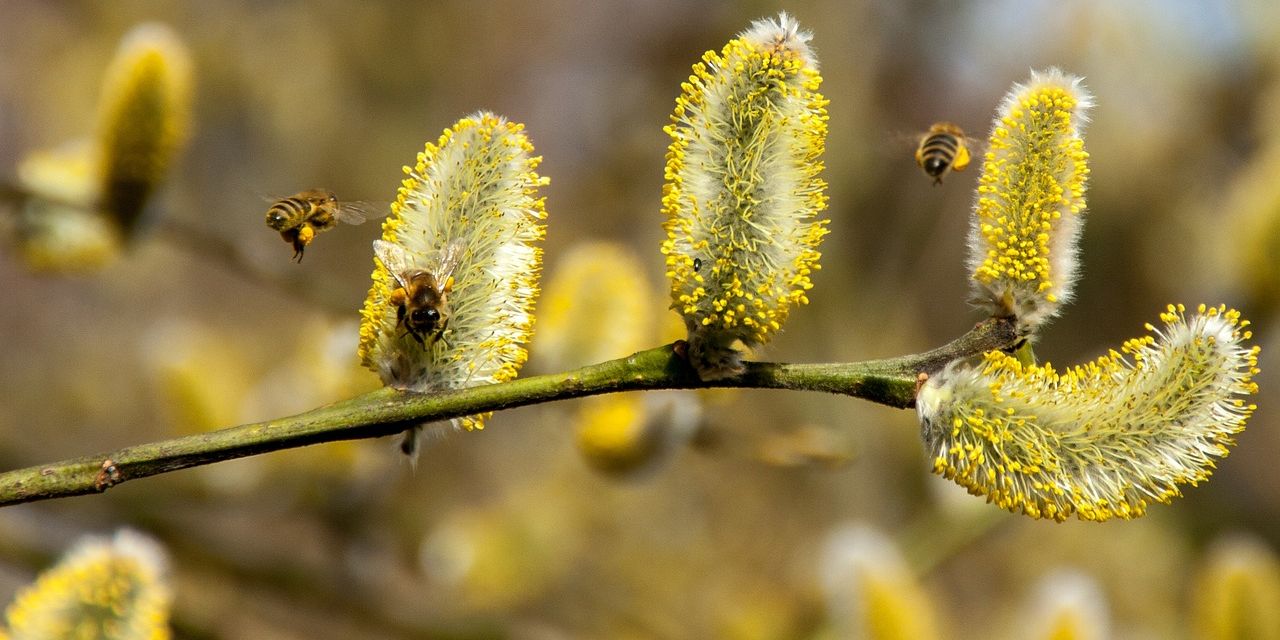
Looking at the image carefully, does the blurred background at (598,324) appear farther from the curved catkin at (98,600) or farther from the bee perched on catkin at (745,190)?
the bee perched on catkin at (745,190)

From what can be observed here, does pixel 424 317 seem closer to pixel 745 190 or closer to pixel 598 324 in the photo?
pixel 745 190

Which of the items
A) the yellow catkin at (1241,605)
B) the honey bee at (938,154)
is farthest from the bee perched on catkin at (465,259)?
the yellow catkin at (1241,605)

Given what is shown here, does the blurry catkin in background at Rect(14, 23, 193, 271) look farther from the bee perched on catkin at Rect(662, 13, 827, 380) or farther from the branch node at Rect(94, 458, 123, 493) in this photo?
the bee perched on catkin at Rect(662, 13, 827, 380)

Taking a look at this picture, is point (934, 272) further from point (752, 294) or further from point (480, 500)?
point (752, 294)

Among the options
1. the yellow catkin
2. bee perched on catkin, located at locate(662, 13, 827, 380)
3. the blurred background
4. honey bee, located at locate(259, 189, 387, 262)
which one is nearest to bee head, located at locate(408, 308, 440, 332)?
bee perched on catkin, located at locate(662, 13, 827, 380)

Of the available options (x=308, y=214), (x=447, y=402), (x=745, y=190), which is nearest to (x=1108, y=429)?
(x=745, y=190)

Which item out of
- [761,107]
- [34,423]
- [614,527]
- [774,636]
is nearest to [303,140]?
[34,423]
